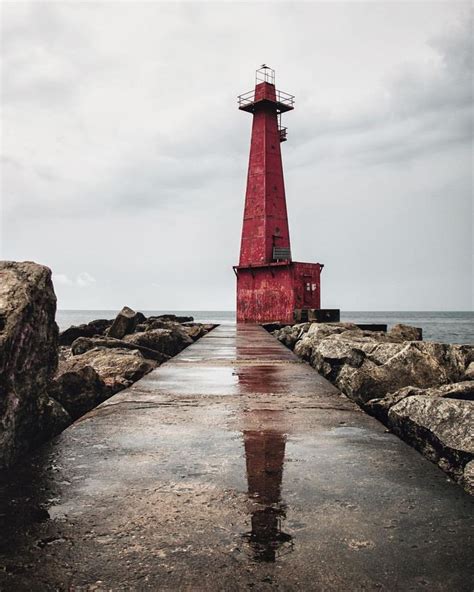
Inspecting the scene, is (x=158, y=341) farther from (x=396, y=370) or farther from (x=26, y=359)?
(x=26, y=359)

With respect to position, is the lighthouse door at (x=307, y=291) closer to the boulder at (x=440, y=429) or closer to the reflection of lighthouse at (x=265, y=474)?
the reflection of lighthouse at (x=265, y=474)

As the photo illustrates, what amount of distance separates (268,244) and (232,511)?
61.7ft

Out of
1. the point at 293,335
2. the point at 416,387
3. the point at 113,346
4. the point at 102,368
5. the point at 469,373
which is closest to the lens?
the point at 416,387

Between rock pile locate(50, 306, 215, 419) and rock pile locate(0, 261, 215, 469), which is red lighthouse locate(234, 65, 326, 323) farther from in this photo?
rock pile locate(0, 261, 215, 469)

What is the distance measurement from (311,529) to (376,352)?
4740mm

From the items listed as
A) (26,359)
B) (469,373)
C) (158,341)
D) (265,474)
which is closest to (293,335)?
(158,341)

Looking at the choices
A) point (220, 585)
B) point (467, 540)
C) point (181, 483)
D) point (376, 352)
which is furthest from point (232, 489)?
point (376, 352)

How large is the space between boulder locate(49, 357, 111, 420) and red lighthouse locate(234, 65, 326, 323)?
15.3 metres

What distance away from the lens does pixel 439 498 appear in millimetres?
1730

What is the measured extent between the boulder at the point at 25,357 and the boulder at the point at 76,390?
1152 millimetres

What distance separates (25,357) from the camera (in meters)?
2.57

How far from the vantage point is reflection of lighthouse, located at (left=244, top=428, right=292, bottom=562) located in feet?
4.54

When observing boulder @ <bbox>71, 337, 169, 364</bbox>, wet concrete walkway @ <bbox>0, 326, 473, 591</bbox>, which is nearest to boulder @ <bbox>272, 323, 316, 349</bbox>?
boulder @ <bbox>71, 337, 169, 364</bbox>

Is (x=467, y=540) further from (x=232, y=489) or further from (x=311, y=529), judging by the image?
(x=232, y=489)
